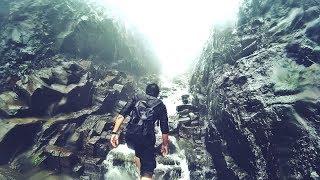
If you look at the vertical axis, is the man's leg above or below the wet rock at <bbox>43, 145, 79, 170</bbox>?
below

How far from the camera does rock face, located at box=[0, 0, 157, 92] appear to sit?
12430 millimetres

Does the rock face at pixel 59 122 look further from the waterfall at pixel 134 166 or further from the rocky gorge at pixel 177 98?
the waterfall at pixel 134 166

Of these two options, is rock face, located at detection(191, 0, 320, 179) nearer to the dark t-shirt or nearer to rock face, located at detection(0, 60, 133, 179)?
the dark t-shirt

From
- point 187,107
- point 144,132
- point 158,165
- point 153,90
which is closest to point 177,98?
point 187,107

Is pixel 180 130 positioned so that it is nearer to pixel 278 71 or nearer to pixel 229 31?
pixel 229 31

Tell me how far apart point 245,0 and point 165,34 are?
336 inches

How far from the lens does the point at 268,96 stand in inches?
250

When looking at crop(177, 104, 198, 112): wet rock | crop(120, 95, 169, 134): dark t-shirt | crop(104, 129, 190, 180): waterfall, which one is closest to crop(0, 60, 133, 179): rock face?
crop(104, 129, 190, 180): waterfall

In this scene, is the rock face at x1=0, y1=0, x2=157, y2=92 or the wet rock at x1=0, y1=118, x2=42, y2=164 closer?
the wet rock at x1=0, y1=118, x2=42, y2=164

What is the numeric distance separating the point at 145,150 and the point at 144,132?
0.37 metres

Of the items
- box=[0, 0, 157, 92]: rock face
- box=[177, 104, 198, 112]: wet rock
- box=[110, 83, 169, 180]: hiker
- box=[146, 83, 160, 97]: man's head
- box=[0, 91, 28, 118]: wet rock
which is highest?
box=[0, 0, 157, 92]: rock face

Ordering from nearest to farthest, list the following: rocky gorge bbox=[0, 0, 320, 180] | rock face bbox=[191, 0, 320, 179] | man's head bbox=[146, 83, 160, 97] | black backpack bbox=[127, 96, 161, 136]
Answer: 1. rock face bbox=[191, 0, 320, 179]
2. black backpack bbox=[127, 96, 161, 136]
3. rocky gorge bbox=[0, 0, 320, 180]
4. man's head bbox=[146, 83, 160, 97]

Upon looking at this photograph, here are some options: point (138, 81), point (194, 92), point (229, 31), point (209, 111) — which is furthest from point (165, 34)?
point (209, 111)

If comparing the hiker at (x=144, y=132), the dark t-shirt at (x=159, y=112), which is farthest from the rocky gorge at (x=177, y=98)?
the hiker at (x=144, y=132)
